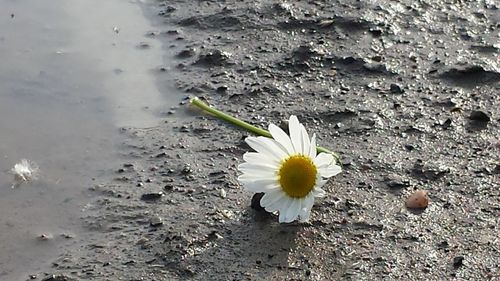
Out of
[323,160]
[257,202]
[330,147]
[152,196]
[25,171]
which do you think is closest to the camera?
[323,160]

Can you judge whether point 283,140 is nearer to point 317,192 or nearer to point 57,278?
point 317,192

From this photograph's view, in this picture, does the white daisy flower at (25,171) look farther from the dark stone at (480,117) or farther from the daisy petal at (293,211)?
the dark stone at (480,117)

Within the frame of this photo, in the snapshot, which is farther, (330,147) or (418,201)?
(330,147)

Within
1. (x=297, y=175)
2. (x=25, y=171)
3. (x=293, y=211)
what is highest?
(x=297, y=175)

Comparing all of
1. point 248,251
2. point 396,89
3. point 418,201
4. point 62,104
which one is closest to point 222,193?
point 248,251

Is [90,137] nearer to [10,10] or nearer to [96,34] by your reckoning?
[96,34]

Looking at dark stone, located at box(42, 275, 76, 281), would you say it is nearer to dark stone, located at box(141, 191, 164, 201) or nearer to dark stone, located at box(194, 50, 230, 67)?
dark stone, located at box(141, 191, 164, 201)
